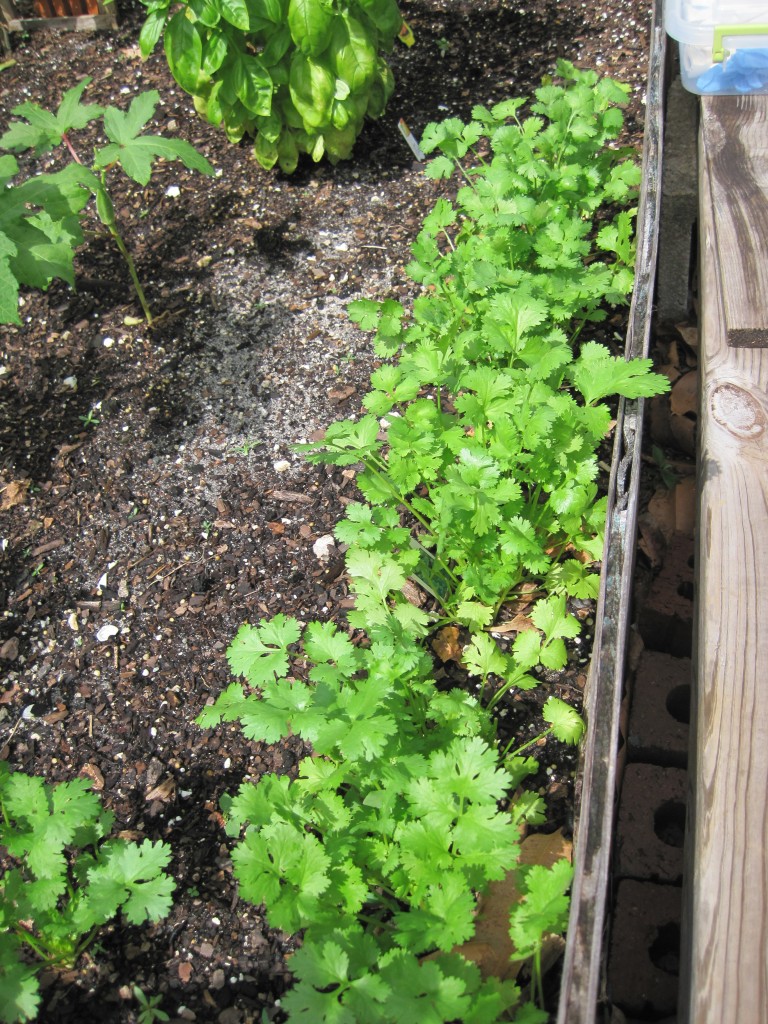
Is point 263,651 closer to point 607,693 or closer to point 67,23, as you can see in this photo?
point 607,693

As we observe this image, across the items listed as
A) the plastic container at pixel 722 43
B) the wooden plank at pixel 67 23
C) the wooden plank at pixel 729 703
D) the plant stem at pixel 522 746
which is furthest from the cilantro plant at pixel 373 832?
the wooden plank at pixel 67 23

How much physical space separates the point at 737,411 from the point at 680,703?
848 mm

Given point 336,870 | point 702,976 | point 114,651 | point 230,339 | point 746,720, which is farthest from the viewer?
point 230,339

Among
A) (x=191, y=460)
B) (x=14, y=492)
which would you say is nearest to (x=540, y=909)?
(x=191, y=460)

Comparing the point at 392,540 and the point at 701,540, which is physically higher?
the point at 392,540

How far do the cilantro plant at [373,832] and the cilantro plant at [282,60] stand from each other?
2.12 m

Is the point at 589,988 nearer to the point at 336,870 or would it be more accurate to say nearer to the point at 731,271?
the point at 336,870

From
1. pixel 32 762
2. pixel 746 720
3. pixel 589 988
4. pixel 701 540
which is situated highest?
pixel 701 540

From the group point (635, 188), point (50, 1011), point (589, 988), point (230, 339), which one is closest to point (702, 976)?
point (589, 988)

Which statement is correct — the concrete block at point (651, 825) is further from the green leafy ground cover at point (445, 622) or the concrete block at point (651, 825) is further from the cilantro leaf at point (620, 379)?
the cilantro leaf at point (620, 379)

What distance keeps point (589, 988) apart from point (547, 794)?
2.85 ft

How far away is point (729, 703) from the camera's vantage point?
41.4 inches

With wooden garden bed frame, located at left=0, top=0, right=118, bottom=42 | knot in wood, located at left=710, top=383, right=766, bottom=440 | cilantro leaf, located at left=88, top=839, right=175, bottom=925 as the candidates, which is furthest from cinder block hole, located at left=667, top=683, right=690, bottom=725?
wooden garden bed frame, located at left=0, top=0, right=118, bottom=42

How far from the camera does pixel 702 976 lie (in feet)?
2.88
